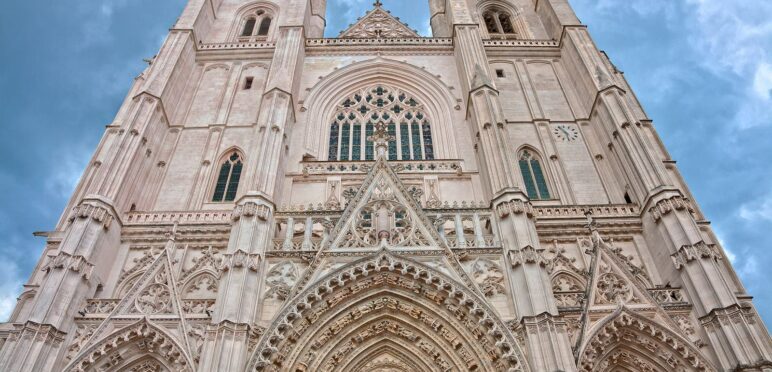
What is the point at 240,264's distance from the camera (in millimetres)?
12273

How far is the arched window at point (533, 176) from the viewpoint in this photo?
55.2 ft

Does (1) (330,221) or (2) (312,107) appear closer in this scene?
(1) (330,221)

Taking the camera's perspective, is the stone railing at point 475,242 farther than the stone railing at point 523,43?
No

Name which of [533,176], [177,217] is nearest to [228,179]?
[177,217]

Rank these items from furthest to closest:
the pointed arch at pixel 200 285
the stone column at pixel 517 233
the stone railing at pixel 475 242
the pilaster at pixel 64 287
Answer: the pointed arch at pixel 200 285 → the stone railing at pixel 475 242 → the pilaster at pixel 64 287 → the stone column at pixel 517 233

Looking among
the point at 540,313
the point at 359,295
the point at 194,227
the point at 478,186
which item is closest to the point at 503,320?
the point at 540,313

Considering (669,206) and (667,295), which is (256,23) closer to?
(669,206)

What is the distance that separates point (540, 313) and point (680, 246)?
4.21 m

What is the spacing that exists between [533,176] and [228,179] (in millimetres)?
9720

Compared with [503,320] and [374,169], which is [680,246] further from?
[374,169]

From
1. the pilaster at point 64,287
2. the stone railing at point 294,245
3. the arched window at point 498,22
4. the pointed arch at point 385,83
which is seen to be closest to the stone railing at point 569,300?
the stone railing at point 294,245

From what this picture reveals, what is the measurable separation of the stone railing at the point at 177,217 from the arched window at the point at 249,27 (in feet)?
39.0

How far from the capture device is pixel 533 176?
17312 mm

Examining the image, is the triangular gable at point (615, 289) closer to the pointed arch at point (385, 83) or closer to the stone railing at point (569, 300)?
the stone railing at point (569, 300)
